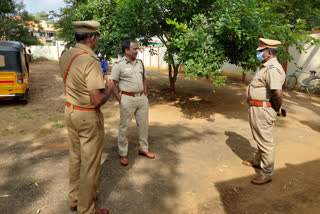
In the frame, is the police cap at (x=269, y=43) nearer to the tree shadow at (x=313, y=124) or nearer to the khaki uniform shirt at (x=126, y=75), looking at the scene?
the khaki uniform shirt at (x=126, y=75)

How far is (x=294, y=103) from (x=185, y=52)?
5171 mm

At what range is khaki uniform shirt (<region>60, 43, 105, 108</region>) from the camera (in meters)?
2.09

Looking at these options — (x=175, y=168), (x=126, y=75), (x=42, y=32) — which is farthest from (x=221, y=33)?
(x=42, y=32)

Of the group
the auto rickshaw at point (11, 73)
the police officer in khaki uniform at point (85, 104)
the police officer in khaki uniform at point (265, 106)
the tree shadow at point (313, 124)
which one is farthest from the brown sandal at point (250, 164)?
the auto rickshaw at point (11, 73)

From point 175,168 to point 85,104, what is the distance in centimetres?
197

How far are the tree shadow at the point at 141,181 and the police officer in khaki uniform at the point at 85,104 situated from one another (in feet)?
1.56

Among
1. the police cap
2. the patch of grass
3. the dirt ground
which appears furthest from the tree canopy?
the patch of grass

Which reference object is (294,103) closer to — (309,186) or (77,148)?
(309,186)

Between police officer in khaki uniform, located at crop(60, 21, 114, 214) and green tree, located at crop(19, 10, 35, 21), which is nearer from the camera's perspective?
police officer in khaki uniform, located at crop(60, 21, 114, 214)

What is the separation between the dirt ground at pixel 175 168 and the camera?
2758 mm

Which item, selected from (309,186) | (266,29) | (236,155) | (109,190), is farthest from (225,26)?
(109,190)

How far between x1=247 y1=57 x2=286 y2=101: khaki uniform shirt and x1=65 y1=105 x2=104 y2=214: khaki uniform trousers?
7.03 ft

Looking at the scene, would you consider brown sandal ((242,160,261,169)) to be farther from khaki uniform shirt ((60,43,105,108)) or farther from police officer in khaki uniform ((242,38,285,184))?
khaki uniform shirt ((60,43,105,108))

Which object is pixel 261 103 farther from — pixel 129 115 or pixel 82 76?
pixel 82 76
